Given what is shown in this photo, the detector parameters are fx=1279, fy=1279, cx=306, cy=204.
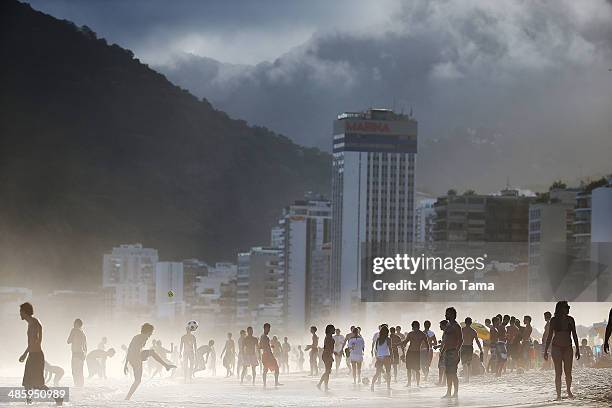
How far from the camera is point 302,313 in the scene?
14600 cm

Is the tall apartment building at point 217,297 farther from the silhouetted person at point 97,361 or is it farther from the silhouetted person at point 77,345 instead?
the silhouetted person at point 77,345

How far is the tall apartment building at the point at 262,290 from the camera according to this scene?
14600 centimetres

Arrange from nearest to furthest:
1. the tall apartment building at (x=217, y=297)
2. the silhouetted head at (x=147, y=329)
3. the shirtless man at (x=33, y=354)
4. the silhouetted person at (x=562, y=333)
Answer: the shirtless man at (x=33, y=354) → the silhouetted person at (x=562, y=333) → the silhouetted head at (x=147, y=329) → the tall apartment building at (x=217, y=297)

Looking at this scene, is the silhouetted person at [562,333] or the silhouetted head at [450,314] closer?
the silhouetted person at [562,333]

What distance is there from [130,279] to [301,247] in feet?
95.6

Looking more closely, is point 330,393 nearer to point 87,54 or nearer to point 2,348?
point 2,348

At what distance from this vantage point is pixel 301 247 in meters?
155

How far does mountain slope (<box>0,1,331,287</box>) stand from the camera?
416ft

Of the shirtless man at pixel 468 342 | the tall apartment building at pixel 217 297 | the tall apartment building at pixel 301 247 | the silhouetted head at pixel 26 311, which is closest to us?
the silhouetted head at pixel 26 311

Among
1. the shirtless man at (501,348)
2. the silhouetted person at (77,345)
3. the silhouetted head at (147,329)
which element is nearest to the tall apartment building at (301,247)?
the shirtless man at (501,348)

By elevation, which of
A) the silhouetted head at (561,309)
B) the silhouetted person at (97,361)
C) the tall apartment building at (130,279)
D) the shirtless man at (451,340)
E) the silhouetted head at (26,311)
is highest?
the tall apartment building at (130,279)

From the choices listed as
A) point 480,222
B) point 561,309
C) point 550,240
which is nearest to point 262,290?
point 480,222

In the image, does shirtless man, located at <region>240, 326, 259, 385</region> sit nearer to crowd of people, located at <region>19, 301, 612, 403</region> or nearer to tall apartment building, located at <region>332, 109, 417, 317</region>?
crowd of people, located at <region>19, 301, 612, 403</region>

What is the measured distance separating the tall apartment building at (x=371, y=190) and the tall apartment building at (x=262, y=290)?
7131 millimetres
